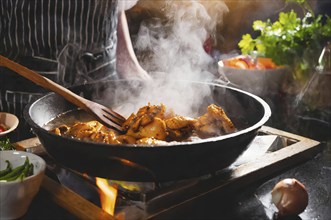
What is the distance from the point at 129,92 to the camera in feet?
7.62

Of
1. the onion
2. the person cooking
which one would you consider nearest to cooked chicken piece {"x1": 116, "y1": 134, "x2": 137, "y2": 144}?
the onion

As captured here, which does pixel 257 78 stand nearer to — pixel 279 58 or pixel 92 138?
pixel 279 58

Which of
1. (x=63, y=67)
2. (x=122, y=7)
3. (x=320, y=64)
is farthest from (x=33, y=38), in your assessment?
(x=320, y=64)

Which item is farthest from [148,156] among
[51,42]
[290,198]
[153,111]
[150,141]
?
[51,42]

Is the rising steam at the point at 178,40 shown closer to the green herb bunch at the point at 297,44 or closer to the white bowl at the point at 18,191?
the green herb bunch at the point at 297,44

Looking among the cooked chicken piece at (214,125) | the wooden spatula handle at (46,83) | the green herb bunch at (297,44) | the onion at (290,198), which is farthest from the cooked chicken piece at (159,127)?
the green herb bunch at (297,44)

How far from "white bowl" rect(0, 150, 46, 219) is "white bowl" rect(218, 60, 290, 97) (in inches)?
67.4

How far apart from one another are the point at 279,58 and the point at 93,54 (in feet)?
4.40

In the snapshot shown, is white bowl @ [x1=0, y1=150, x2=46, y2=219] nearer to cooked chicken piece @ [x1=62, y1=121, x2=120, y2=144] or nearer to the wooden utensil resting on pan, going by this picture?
cooked chicken piece @ [x1=62, y1=121, x2=120, y2=144]

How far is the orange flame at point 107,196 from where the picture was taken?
5.25ft

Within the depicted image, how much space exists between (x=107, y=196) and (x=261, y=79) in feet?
5.69

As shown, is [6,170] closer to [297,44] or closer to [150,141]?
[150,141]

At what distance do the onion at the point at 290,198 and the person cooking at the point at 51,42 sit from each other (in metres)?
1.83

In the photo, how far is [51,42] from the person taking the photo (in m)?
2.92
